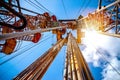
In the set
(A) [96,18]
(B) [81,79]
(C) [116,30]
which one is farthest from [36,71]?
(A) [96,18]

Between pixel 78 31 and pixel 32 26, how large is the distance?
10.1 meters

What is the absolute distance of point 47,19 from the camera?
1574 cm

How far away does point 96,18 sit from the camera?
31.0 feet

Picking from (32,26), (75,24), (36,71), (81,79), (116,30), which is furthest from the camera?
(75,24)

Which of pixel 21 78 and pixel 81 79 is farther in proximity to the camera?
pixel 21 78

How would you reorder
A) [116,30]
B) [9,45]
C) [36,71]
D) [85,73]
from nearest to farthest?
[85,73] → [36,71] → [116,30] → [9,45]

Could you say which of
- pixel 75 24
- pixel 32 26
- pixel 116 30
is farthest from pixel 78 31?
pixel 116 30

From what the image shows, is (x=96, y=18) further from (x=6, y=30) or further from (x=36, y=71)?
(x=36, y=71)

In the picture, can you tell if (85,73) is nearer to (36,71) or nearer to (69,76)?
(69,76)

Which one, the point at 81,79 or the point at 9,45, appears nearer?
the point at 81,79


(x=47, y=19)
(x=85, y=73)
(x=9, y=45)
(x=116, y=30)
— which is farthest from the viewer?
(x=47, y=19)

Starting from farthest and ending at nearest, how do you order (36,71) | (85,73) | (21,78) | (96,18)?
(96,18)
(36,71)
(21,78)
(85,73)

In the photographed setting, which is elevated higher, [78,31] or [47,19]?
[47,19]

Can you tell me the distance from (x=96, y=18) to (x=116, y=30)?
2708mm
